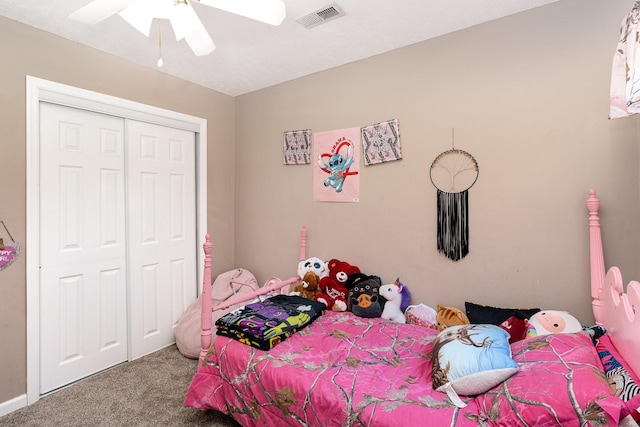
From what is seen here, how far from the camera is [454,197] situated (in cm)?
215

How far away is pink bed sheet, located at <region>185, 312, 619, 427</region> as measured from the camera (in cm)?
110

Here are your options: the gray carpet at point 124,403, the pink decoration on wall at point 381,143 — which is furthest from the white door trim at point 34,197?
the pink decoration on wall at point 381,143

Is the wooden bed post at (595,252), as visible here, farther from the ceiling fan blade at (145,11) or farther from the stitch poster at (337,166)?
the ceiling fan blade at (145,11)

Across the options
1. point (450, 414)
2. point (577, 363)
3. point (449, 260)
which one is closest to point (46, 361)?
point (450, 414)

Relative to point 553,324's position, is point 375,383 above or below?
below

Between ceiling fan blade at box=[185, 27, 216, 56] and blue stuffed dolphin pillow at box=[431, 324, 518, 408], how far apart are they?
6.23 ft

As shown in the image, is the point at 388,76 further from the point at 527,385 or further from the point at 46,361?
the point at 46,361

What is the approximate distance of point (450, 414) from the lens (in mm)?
1226

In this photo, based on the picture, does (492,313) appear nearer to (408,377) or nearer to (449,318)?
(449,318)

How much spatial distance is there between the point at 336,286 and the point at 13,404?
2163mm

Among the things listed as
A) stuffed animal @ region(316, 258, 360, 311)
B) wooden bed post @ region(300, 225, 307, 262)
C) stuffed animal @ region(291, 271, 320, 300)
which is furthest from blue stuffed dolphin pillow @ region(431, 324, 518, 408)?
wooden bed post @ region(300, 225, 307, 262)

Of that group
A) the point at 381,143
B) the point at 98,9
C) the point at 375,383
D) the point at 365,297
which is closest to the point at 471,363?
the point at 375,383

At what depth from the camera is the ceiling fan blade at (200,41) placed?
1679mm

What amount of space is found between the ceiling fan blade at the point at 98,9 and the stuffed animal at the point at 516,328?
94.6 inches
